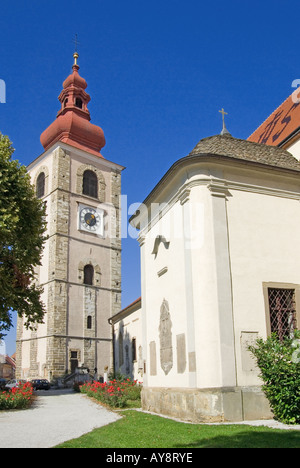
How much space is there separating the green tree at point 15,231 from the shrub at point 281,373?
37.4 feet

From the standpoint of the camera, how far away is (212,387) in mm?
10141

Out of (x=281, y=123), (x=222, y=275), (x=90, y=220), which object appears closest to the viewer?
(x=222, y=275)

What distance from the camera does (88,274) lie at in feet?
133

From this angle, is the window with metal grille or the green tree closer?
the window with metal grille

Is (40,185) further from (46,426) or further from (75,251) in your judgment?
(46,426)

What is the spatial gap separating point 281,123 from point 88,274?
2556cm

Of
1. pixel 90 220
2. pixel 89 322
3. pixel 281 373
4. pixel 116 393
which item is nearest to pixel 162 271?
pixel 281 373

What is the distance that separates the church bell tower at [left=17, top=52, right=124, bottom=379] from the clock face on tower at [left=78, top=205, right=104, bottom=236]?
0.09 metres

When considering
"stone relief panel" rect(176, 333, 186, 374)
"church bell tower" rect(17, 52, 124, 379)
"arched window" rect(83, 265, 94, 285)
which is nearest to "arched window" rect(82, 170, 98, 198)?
"church bell tower" rect(17, 52, 124, 379)

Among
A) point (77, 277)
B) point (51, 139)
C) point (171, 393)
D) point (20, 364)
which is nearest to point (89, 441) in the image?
point (171, 393)

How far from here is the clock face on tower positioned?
41.3m

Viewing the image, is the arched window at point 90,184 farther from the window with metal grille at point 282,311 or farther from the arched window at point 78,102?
the window with metal grille at point 282,311

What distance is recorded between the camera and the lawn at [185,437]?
7062 millimetres

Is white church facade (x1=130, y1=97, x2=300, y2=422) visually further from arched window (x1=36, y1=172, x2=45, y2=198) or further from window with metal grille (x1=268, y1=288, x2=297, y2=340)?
arched window (x1=36, y1=172, x2=45, y2=198)
